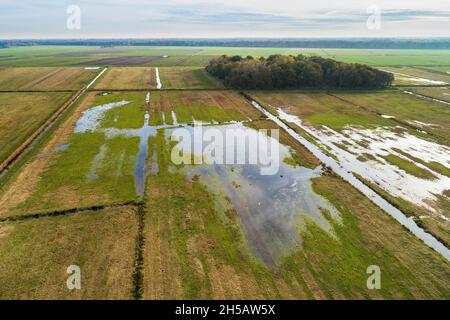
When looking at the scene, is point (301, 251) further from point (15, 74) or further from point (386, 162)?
point (15, 74)

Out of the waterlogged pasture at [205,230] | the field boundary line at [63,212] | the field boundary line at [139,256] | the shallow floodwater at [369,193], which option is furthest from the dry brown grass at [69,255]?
the shallow floodwater at [369,193]

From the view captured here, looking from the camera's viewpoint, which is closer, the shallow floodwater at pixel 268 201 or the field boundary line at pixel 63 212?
the shallow floodwater at pixel 268 201

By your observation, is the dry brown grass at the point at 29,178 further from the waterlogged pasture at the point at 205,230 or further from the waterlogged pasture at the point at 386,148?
the waterlogged pasture at the point at 386,148

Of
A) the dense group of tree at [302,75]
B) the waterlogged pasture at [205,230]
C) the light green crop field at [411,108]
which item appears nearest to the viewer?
the waterlogged pasture at [205,230]

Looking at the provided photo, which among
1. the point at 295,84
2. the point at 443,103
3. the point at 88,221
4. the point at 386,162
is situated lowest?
the point at 88,221

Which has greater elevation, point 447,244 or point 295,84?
point 295,84

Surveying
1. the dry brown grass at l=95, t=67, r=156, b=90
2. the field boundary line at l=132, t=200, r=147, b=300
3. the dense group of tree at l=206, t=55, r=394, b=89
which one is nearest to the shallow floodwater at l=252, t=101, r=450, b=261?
the field boundary line at l=132, t=200, r=147, b=300
